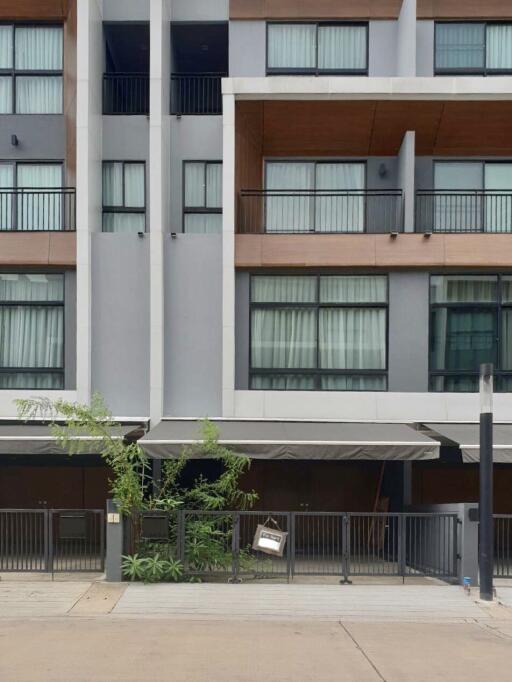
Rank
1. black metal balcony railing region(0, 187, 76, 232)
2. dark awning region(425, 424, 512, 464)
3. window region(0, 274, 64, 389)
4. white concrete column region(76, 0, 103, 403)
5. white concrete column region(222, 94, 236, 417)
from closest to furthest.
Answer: dark awning region(425, 424, 512, 464) → white concrete column region(222, 94, 236, 417) → white concrete column region(76, 0, 103, 403) → window region(0, 274, 64, 389) → black metal balcony railing region(0, 187, 76, 232)

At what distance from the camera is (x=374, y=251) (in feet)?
44.7

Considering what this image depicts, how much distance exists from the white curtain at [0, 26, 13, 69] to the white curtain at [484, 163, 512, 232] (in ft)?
39.6

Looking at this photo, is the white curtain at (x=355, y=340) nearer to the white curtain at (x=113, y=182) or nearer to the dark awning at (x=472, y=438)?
the dark awning at (x=472, y=438)

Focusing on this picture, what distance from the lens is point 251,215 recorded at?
14.6 metres

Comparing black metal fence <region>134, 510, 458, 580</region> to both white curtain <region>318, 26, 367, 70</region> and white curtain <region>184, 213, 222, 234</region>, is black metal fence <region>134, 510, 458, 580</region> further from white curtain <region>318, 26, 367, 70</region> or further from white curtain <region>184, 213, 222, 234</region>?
white curtain <region>318, 26, 367, 70</region>

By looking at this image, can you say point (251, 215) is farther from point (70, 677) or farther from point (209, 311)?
point (70, 677)

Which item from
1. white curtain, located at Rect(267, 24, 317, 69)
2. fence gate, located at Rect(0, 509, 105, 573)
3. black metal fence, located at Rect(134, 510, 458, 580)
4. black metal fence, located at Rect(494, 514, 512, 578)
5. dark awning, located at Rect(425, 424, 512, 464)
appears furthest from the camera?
white curtain, located at Rect(267, 24, 317, 69)

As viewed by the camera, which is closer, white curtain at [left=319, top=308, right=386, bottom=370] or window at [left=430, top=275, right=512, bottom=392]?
window at [left=430, top=275, right=512, bottom=392]

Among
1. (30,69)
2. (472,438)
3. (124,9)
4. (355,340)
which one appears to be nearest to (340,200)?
(355,340)

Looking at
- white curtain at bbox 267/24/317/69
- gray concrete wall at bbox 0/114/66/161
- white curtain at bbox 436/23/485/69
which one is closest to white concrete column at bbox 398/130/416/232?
white curtain at bbox 436/23/485/69

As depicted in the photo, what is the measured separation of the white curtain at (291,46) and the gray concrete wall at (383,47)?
4.66 feet

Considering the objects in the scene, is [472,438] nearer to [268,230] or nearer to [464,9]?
[268,230]

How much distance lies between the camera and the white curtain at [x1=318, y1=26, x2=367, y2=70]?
14945mm

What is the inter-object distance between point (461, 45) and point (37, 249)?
11.3 meters
